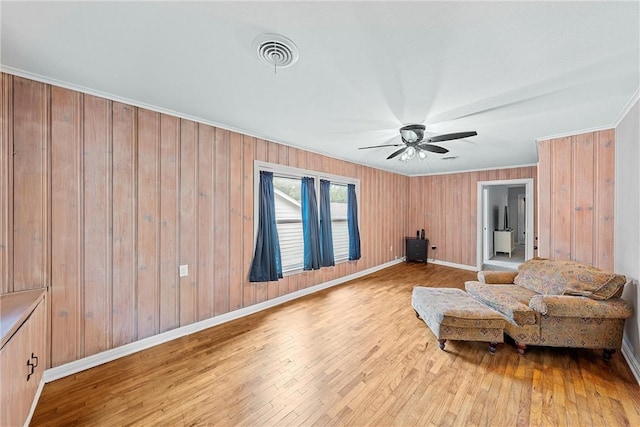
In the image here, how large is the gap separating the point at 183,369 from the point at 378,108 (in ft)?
9.93

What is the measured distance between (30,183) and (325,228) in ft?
11.2

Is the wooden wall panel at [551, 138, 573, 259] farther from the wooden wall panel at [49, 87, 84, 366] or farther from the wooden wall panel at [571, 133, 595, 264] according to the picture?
the wooden wall panel at [49, 87, 84, 366]

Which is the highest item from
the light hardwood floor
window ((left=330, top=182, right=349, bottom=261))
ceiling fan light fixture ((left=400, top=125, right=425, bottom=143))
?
ceiling fan light fixture ((left=400, top=125, right=425, bottom=143))

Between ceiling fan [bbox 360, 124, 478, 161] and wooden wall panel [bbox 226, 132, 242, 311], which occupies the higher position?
ceiling fan [bbox 360, 124, 478, 161]

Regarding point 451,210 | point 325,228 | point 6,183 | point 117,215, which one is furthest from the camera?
point 451,210

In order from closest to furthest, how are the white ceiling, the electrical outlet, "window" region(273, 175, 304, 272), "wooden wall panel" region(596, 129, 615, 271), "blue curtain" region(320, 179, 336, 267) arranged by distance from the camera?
the white ceiling → the electrical outlet → "wooden wall panel" region(596, 129, 615, 271) → "window" region(273, 175, 304, 272) → "blue curtain" region(320, 179, 336, 267)

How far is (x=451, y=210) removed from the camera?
20.5 ft

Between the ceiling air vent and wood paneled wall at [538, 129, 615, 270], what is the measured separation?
3732mm

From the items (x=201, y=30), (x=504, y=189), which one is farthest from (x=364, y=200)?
(x=504, y=189)

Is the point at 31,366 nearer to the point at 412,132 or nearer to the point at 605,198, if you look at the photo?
the point at 412,132

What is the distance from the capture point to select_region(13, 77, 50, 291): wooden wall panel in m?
1.88

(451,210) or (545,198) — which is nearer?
(545,198)

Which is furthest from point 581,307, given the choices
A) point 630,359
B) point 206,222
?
point 206,222

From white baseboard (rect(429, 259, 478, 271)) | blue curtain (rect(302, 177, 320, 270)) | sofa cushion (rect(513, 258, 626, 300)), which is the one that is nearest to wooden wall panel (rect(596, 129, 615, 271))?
sofa cushion (rect(513, 258, 626, 300))
